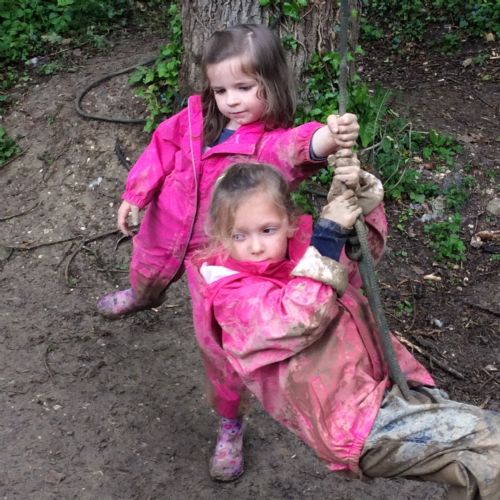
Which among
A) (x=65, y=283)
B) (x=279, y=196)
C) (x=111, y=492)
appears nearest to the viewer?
(x=279, y=196)

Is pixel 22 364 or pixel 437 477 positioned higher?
pixel 437 477

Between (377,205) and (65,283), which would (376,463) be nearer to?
(377,205)

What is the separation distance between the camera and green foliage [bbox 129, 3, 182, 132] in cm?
471

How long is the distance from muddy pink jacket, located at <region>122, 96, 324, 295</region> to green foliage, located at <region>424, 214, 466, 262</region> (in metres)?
1.97

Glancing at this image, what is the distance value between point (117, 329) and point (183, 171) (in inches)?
54.5

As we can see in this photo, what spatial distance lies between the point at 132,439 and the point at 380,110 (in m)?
2.78

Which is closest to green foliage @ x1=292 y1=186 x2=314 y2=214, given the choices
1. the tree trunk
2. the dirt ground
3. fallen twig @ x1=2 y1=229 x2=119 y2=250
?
the dirt ground

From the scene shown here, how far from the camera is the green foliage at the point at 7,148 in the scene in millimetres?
5133

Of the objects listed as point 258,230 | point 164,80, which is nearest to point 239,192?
point 258,230

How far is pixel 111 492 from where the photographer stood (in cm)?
309

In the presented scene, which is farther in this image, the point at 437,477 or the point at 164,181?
the point at 164,181

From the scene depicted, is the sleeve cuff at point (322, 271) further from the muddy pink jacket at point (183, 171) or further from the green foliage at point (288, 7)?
the green foliage at point (288, 7)

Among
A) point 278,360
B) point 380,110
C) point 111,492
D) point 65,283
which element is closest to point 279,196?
point 278,360

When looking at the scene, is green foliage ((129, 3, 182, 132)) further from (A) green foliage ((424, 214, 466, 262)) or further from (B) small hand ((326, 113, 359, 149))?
(B) small hand ((326, 113, 359, 149))
